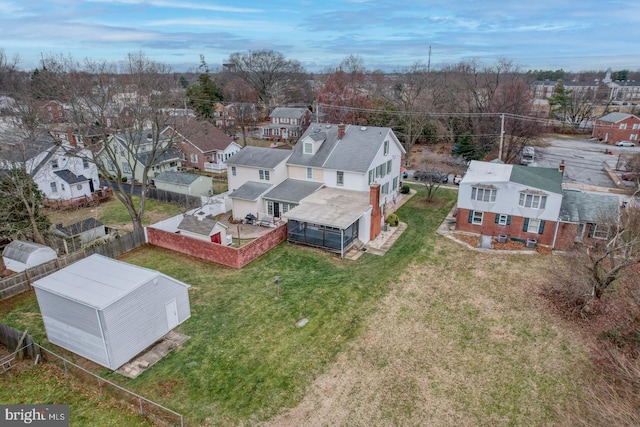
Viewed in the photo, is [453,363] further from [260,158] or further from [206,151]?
[206,151]

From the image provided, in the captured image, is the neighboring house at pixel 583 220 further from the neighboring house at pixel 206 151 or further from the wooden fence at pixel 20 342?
the neighboring house at pixel 206 151

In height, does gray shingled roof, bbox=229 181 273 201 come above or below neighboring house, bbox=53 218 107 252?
above

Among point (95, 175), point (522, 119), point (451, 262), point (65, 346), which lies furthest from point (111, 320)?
point (522, 119)

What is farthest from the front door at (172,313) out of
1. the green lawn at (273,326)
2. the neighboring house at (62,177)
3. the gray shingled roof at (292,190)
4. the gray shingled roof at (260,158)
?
the neighboring house at (62,177)

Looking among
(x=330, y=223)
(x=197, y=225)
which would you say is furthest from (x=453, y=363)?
(x=197, y=225)

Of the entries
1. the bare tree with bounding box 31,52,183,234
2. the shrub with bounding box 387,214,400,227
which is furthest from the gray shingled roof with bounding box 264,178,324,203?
the bare tree with bounding box 31,52,183,234

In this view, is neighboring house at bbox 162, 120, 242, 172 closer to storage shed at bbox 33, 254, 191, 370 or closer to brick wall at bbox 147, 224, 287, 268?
brick wall at bbox 147, 224, 287, 268
